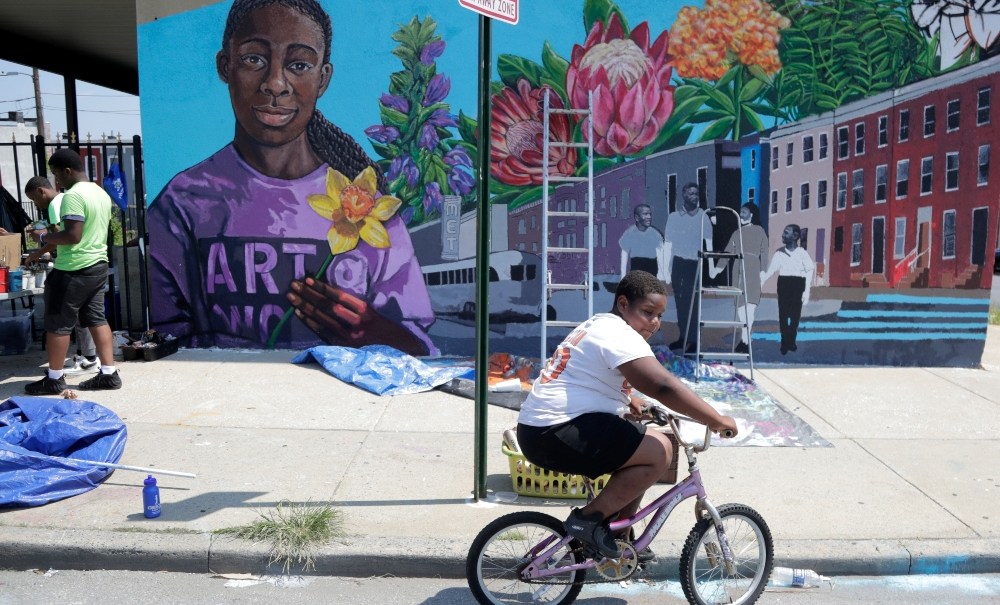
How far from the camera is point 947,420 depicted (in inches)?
272

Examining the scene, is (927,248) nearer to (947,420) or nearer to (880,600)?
(947,420)

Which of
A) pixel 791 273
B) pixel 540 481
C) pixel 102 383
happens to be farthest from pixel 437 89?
pixel 540 481

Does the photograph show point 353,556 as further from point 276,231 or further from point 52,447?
point 276,231

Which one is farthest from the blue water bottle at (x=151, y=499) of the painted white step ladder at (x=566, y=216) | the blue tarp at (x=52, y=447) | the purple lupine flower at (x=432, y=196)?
the purple lupine flower at (x=432, y=196)

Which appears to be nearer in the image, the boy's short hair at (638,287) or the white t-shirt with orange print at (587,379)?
the white t-shirt with orange print at (587,379)

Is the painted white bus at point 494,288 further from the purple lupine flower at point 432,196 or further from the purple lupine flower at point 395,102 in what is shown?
the purple lupine flower at point 395,102

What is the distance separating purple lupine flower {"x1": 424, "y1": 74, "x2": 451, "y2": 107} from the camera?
27.8 ft

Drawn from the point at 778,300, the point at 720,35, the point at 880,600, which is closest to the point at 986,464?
the point at 880,600

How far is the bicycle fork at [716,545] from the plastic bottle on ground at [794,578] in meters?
0.63

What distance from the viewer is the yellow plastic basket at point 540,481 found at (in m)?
5.03

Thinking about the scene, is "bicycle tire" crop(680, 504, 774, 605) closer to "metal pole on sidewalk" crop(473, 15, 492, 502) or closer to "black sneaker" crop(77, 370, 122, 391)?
"metal pole on sidewalk" crop(473, 15, 492, 502)

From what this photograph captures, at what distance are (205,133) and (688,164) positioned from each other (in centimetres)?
492

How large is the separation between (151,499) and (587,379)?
2642 millimetres

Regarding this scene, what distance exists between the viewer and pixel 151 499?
470cm
